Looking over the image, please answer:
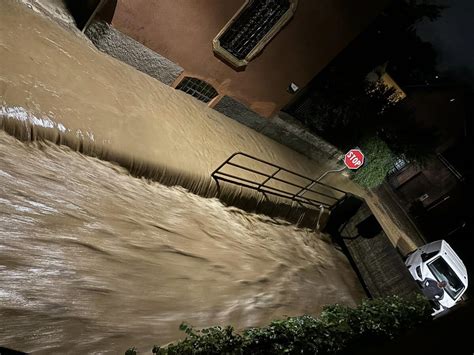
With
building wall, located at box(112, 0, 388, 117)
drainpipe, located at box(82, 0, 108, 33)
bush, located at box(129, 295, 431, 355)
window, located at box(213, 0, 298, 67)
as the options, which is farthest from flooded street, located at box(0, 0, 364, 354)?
window, located at box(213, 0, 298, 67)

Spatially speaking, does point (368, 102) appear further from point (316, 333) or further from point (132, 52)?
point (316, 333)

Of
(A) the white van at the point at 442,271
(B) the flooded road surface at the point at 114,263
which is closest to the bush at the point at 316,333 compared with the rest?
(B) the flooded road surface at the point at 114,263

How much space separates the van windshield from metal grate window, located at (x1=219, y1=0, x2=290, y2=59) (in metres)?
9.73

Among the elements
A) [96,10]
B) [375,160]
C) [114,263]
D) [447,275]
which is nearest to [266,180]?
[114,263]

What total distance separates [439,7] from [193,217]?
16644 millimetres

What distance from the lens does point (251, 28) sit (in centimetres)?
950

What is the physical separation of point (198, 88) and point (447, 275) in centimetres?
1089

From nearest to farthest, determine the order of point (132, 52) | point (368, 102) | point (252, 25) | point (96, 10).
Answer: point (96, 10) → point (132, 52) → point (252, 25) → point (368, 102)

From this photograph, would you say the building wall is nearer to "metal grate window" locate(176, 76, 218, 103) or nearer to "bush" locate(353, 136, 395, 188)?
"metal grate window" locate(176, 76, 218, 103)

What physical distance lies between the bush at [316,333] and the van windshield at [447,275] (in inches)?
179

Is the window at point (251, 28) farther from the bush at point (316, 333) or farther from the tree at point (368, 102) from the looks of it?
the bush at point (316, 333)

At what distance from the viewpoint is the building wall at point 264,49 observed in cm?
827

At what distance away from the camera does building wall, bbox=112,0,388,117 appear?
8273 millimetres

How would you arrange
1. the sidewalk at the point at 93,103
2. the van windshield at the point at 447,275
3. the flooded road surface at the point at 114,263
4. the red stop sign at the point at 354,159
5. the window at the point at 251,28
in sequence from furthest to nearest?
the red stop sign at the point at 354,159 → the van windshield at the point at 447,275 → the window at the point at 251,28 → the sidewalk at the point at 93,103 → the flooded road surface at the point at 114,263
